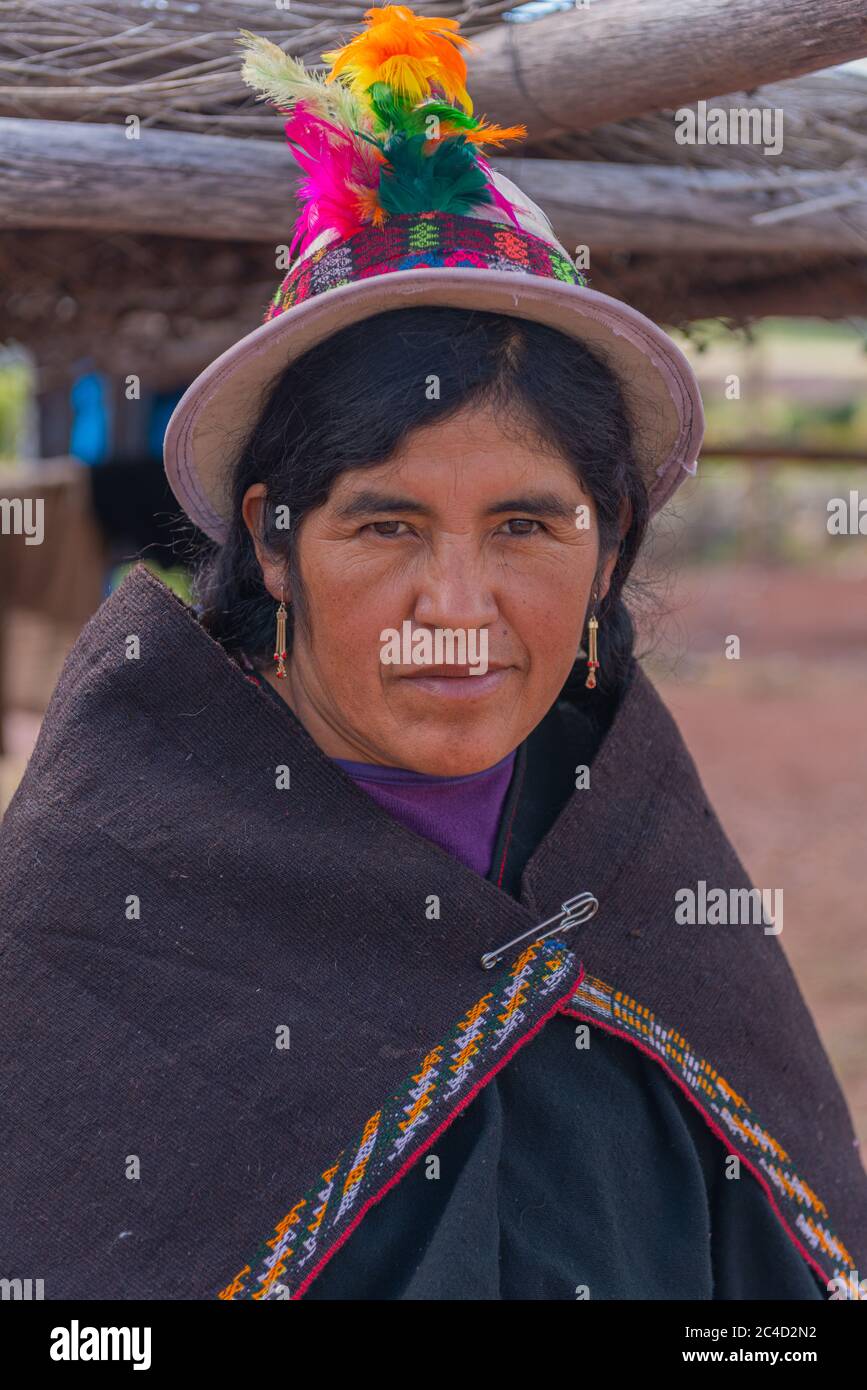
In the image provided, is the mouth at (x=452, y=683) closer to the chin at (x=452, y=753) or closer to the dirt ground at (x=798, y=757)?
the chin at (x=452, y=753)

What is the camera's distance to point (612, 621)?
2203mm

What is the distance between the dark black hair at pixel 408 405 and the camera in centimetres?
170

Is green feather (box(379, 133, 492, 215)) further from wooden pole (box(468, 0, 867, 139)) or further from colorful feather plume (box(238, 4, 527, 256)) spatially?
wooden pole (box(468, 0, 867, 139))

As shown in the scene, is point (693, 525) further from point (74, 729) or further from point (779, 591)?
point (74, 729)

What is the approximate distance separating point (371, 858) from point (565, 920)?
0.28 meters

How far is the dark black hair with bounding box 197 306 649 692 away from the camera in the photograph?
66.9 inches

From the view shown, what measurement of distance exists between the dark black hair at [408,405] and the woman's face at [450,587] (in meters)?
0.03

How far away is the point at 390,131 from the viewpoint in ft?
5.72

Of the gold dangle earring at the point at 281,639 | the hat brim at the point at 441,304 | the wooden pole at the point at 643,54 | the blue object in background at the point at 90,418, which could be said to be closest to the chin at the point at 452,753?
the gold dangle earring at the point at 281,639

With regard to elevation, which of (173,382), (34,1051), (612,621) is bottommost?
(34,1051)

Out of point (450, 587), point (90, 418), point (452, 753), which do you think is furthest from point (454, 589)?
point (90, 418)

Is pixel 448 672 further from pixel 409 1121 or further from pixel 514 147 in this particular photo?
pixel 514 147
